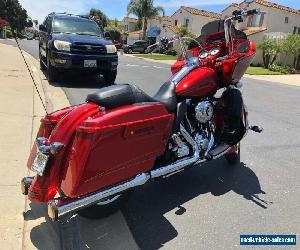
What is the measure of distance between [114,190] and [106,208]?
43cm

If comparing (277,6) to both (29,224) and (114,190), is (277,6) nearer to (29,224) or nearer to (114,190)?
(114,190)

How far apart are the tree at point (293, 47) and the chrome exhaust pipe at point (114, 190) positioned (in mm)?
27886

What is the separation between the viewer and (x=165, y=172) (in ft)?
12.4

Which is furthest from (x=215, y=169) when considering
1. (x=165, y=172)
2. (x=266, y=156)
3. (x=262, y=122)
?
(x=262, y=122)

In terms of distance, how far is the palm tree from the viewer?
53531 mm

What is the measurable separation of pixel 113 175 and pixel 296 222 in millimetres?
1911

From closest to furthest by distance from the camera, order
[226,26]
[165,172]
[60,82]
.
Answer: [165,172] → [226,26] → [60,82]

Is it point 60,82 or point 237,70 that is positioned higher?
point 237,70

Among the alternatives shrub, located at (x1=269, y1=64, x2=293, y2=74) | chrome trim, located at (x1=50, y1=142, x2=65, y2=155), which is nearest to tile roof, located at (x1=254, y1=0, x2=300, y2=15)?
shrub, located at (x1=269, y1=64, x2=293, y2=74)

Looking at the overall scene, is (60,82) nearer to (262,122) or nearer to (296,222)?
(262,122)

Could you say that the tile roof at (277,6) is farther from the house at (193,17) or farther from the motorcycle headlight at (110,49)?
the motorcycle headlight at (110,49)

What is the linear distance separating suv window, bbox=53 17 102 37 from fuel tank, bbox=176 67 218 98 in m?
7.82

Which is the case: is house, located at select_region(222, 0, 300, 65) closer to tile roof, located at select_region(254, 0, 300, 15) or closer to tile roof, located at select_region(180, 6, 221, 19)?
tile roof, located at select_region(254, 0, 300, 15)

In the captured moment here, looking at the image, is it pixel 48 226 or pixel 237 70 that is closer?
pixel 48 226
